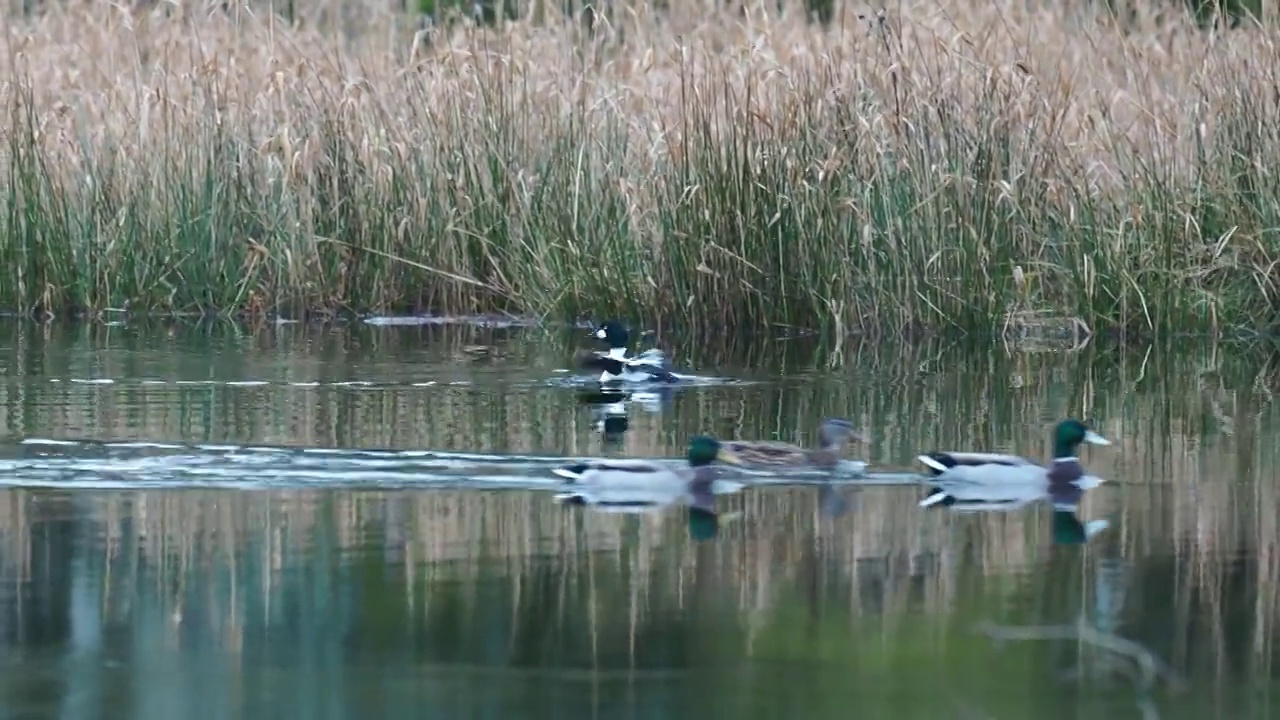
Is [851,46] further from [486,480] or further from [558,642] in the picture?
[558,642]

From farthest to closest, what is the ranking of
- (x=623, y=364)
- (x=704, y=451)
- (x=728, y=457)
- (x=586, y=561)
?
(x=623, y=364) < (x=728, y=457) < (x=704, y=451) < (x=586, y=561)

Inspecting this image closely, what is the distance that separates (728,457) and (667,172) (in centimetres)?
462

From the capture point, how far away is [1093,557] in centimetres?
687

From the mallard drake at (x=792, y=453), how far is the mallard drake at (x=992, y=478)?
354 mm

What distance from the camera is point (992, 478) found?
320 inches

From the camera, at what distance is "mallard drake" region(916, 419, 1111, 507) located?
802 centimetres

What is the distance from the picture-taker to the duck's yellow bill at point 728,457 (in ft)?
27.3

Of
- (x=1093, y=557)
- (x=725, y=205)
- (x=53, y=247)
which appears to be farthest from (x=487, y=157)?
(x=1093, y=557)

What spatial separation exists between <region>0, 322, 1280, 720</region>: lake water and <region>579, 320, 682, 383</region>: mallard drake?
149 mm

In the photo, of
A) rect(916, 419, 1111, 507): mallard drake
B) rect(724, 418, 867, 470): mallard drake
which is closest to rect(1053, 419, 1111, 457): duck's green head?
rect(916, 419, 1111, 507): mallard drake

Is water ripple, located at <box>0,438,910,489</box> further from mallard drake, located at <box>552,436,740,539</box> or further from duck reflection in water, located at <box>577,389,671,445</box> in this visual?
duck reflection in water, located at <box>577,389,671,445</box>

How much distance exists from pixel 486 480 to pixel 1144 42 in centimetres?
694

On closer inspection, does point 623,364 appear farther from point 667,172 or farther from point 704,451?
point 704,451

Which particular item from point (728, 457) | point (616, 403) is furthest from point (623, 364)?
point (728, 457)
